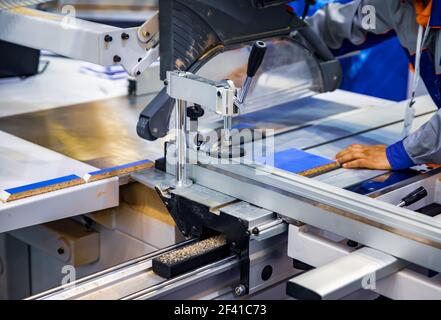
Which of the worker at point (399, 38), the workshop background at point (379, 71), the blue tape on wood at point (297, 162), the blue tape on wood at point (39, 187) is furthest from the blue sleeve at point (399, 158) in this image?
the workshop background at point (379, 71)

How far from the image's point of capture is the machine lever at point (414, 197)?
1.78 metres

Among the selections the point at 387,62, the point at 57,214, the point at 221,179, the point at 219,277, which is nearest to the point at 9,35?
the point at 57,214

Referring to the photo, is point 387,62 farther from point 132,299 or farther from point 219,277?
point 132,299

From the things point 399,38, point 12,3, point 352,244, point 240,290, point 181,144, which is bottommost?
point 240,290

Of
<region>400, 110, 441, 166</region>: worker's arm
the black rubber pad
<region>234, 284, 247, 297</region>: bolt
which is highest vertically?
<region>400, 110, 441, 166</region>: worker's arm

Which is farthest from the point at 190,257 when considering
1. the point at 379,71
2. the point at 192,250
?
the point at 379,71

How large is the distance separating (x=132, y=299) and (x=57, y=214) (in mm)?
416

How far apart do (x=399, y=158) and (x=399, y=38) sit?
0.46 metres

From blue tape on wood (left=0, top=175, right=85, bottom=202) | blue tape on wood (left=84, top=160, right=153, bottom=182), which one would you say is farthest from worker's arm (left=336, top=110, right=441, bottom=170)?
blue tape on wood (left=0, top=175, right=85, bottom=202)

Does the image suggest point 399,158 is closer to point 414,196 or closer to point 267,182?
point 414,196

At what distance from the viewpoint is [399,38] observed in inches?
88.0

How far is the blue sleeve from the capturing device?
1901mm

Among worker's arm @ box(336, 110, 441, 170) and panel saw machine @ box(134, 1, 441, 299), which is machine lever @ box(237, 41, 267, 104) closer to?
panel saw machine @ box(134, 1, 441, 299)

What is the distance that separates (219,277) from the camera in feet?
5.32
